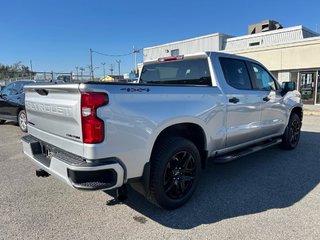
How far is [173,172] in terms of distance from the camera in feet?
11.3

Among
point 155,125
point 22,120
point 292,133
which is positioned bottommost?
point 292,133

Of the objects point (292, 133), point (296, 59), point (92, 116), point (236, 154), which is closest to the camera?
point (92, 116)

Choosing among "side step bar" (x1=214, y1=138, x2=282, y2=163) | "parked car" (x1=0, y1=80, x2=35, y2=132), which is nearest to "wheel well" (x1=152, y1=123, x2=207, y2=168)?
"side step bar" (x1=214, y1=138, x2=282, y2=163)

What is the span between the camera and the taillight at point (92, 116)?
2.60m

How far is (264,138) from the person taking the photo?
17.1ft

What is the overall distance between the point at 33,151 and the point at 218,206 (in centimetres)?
249

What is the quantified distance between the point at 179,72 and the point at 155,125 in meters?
1.73

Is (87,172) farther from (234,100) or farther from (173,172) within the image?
(234,100)

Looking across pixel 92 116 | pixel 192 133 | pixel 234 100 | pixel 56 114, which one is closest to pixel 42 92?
pixel 56 114

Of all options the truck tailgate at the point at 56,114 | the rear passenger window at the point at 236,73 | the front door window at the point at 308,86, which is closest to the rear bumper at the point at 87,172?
the truck tailgate at the point at 56,114

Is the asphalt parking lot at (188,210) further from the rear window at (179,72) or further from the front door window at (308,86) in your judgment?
the front door window at (308,86)

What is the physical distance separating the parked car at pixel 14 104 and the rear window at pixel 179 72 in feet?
17.5

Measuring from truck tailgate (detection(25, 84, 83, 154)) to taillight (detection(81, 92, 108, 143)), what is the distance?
75mm

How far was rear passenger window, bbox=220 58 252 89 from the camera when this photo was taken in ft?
13.9
